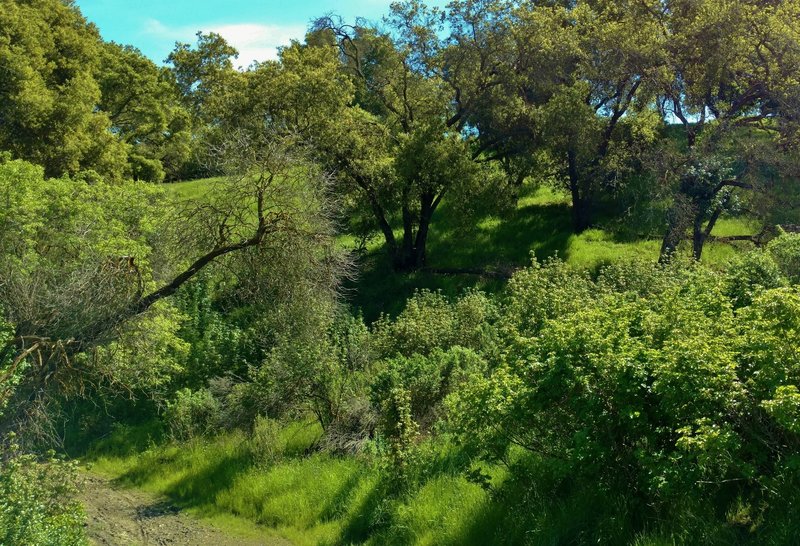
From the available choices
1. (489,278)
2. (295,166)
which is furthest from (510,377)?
(489,278)

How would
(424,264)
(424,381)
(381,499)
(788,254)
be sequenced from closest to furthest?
(381,499), (788,254), (424,381), (424,264)

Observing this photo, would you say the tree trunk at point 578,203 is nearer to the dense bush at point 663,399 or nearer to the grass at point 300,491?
the grass at point 300,491

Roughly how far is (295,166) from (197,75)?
33.4 metres

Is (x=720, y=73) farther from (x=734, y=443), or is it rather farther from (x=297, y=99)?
(x=734, y=443)

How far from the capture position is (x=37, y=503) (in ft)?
25.5

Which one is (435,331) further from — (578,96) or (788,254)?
(578,96)

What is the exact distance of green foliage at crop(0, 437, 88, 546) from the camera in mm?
7121

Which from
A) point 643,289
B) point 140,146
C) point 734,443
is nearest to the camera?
point 734,443

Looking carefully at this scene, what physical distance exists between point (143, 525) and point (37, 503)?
4739 mm

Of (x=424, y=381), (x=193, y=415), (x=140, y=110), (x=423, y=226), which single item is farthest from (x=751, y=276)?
(x=140, y=110)

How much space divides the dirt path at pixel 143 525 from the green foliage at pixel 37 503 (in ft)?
5.69

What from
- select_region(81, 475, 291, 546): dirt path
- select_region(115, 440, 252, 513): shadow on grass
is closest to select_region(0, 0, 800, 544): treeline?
select_region(115, 440, 252, 513): shadow on grass

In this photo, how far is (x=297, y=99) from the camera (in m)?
20.5

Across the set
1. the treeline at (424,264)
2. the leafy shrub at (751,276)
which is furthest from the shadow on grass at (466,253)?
the leafy shrub at (751,276)
